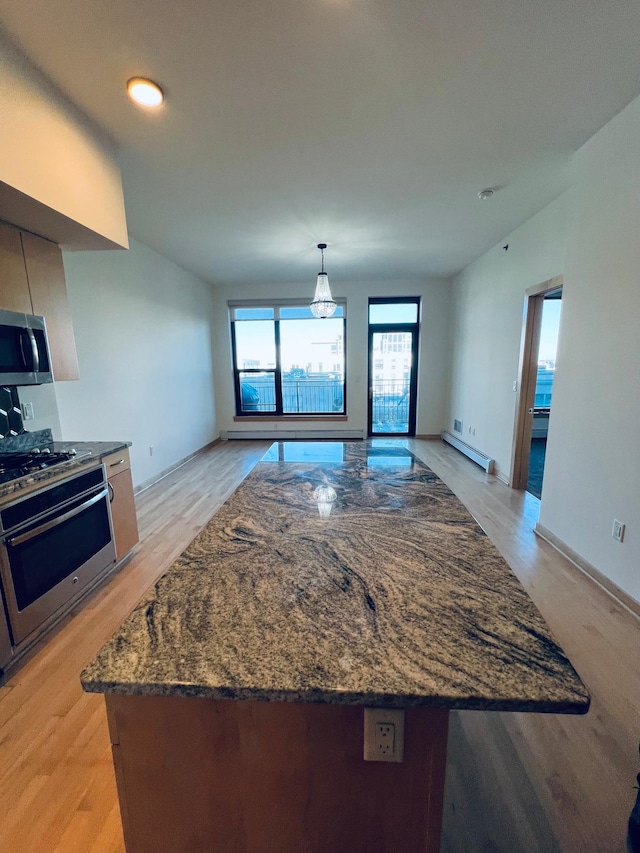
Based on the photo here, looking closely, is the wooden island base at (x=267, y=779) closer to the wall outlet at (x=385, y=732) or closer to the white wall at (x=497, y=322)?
the wall outlet at (x=385, y=732)

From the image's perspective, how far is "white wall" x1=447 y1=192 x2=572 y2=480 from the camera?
124 inches

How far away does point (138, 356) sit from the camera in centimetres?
376

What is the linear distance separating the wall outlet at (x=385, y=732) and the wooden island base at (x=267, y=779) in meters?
0.03

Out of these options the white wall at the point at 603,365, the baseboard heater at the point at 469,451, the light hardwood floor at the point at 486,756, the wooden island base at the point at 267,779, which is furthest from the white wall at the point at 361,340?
the wooden island base at the point at 267,779

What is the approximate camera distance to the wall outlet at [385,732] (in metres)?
0.62

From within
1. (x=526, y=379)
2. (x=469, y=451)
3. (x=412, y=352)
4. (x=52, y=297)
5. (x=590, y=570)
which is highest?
(x=52, y=297)

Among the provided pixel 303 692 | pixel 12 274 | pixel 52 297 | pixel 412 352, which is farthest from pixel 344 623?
pixel 412 352

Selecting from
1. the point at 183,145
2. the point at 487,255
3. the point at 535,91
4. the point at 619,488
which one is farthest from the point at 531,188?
the point at 183,145

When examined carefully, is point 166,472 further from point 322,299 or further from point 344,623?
point 344,623

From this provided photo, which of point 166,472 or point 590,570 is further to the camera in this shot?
point 166,472

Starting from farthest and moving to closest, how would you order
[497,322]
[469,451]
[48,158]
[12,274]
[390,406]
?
[390,406] < [469,451] < [497,322] < [12,274] < [48,158]

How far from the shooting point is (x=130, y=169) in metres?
2.38

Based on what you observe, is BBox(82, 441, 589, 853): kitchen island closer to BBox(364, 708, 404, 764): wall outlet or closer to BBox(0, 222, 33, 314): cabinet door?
BBox(364, 708, 404, 764): wall outlet

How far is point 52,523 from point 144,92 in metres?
2.27
